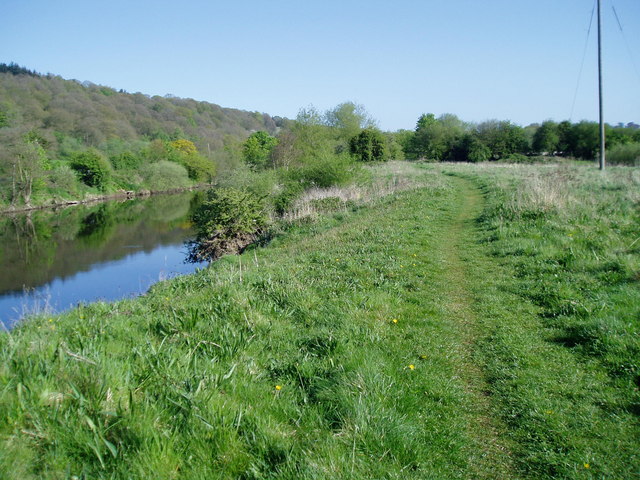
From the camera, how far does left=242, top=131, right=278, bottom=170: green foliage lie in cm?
5946

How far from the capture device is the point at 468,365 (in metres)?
4.41

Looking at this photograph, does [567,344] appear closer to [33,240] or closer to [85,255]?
[85,255]

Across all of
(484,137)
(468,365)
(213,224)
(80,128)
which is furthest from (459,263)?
(80,128)

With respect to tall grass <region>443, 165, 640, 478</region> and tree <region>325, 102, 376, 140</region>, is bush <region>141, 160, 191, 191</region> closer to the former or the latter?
tree <region>325, 102, 376, 140</region>

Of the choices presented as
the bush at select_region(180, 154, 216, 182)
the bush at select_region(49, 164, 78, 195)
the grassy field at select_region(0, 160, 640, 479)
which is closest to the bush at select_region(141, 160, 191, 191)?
the bush at select_region(180, 154, 216, 182)

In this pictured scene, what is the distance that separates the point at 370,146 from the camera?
48.9 meters

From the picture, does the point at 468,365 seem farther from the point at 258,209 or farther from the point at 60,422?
the point at 258,209

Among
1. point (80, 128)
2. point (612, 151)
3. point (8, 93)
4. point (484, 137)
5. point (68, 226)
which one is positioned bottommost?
point (68, 226)

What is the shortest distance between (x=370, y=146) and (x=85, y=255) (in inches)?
1332

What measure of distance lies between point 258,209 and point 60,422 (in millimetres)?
20887

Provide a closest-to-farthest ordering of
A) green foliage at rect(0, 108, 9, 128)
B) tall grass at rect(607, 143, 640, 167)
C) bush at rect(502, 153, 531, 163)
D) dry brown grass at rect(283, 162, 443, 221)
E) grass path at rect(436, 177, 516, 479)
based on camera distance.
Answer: grass path at rect(436, 177, 516, 479)
dry brown grass at rect(283, 162, 443, 221)
tall grass at rect(607, 143, 640, 167)
bush at rect(502, 153, 531, 163)
green foliage at rect(0, 108, 9, 128)

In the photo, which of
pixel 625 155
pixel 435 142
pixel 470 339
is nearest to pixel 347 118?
pixel 435 142

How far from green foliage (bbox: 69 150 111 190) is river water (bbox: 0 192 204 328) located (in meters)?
15.2

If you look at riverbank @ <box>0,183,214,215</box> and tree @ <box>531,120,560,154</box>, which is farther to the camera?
tree @ <box>531,120,560,154</box>
